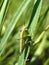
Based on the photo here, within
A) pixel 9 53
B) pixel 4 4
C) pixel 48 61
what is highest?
pixel 4 4

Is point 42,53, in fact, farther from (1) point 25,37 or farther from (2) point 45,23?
(1) point 25,37

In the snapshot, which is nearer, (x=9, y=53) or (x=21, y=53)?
(x=21, y=53)

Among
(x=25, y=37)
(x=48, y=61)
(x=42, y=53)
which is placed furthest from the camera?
(x=42, y=53)

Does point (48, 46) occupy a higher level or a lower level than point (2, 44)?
lower

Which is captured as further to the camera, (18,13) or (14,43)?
(14,43)

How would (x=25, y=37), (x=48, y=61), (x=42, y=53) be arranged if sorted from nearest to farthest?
(x=25, y=37) < (x=48, y=61) < (x=42, y=53)

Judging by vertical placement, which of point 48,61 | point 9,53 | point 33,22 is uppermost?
point 33,22

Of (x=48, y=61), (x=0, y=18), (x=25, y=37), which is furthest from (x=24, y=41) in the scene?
(x=48, y=61)

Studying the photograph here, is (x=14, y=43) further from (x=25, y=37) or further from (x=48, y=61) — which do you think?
(x=25, y=37)

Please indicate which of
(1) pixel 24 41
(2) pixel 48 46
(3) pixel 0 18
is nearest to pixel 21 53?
(1) pixel 24 41

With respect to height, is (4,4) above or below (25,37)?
above
